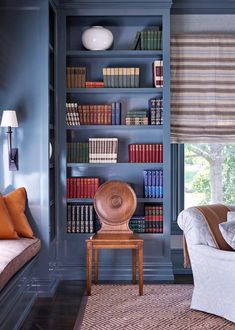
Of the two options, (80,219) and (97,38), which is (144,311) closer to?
(80,219)

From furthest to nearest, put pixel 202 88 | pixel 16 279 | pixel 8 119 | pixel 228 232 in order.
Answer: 1. pixel 202 88
2. pixel 8 119
3. pixel 228 232
4. pixel 16 279

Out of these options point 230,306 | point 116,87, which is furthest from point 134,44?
point 230,306

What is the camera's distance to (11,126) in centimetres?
452

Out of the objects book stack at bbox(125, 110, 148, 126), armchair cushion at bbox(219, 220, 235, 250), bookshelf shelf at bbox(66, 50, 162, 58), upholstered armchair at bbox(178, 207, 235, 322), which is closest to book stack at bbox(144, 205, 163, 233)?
book stack at bbox(125, 110, 148, 126)

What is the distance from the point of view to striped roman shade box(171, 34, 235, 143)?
566 cm

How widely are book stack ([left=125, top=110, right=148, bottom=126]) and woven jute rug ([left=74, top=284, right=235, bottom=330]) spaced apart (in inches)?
63.0

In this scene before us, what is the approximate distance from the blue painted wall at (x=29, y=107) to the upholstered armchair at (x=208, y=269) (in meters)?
1.29

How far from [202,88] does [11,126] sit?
7.11ft

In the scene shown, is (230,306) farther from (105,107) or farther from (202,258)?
(105,107)

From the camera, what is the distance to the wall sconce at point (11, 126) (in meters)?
4.52

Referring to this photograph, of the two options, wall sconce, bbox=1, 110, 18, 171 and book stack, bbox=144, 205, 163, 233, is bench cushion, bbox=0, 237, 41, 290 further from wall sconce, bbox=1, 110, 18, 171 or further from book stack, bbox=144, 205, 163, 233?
book stack, bbox=144, 205, 163, 233

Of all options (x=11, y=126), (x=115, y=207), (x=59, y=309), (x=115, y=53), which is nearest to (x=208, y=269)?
(x=59, y=309)

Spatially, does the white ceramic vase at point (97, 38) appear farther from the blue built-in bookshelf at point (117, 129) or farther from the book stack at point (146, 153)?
the book stack at point (146, 153)

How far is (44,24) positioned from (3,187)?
1476 mm
